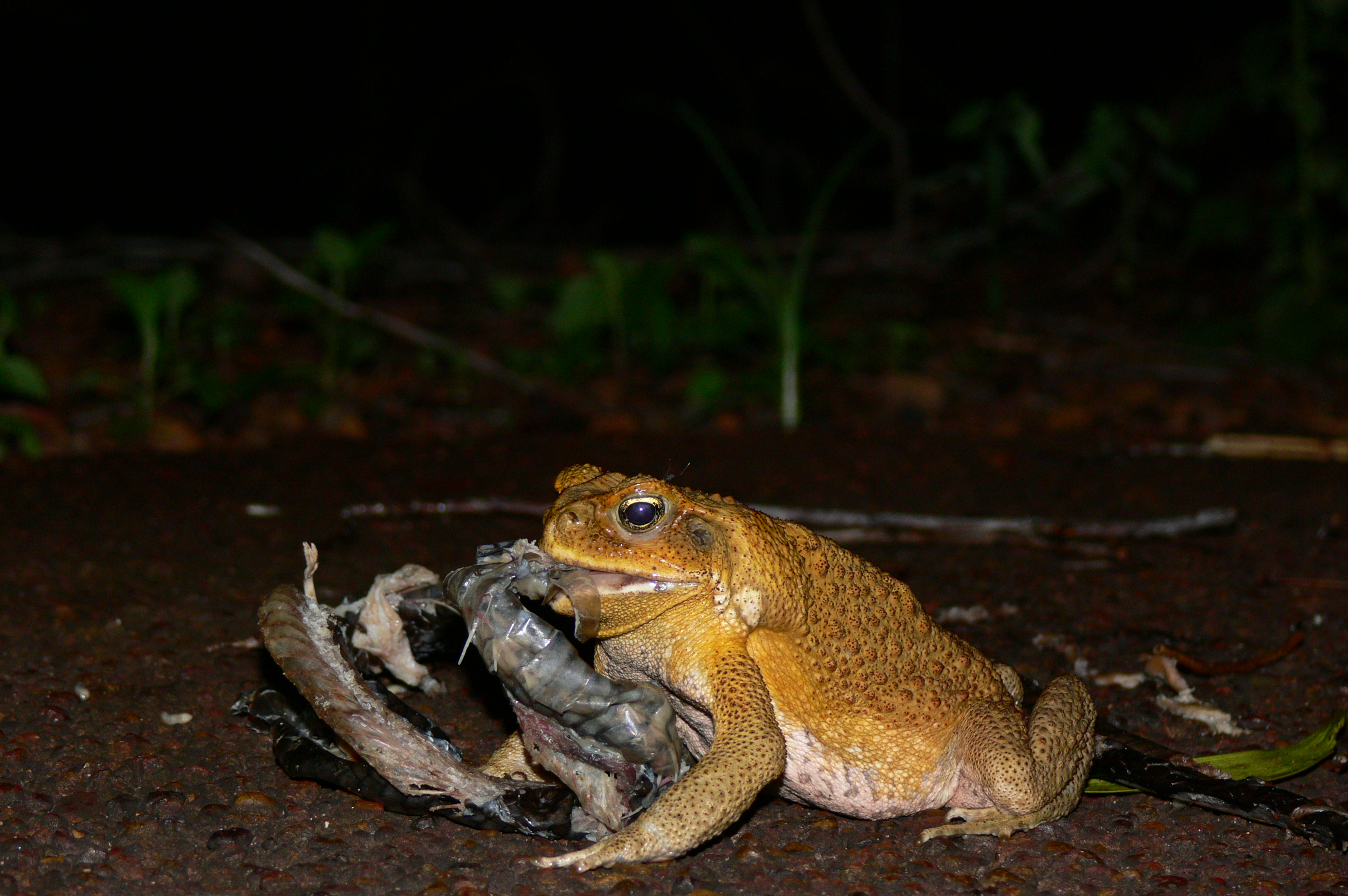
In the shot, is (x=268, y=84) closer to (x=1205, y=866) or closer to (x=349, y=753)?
(x=349, y=753)

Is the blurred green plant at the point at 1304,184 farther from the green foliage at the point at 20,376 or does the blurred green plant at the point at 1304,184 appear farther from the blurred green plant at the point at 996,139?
the green foliage at the point at 20,376

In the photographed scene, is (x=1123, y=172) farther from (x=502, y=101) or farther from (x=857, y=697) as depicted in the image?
(x=502, y=101)

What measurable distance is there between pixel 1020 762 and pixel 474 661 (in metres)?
1.47

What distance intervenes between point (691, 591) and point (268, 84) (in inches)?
516

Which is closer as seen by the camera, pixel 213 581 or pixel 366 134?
pixel 213 581

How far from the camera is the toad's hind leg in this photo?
233 centimetres

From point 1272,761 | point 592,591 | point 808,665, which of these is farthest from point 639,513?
point 1272,761

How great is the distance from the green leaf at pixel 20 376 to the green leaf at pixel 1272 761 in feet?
15.5

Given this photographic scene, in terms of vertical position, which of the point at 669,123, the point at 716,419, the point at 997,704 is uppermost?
the point at 669,123

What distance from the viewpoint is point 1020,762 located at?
2.34 m

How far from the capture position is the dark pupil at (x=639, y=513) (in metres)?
2.37

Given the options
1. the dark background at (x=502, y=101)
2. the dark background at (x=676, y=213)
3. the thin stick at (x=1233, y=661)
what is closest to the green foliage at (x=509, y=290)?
Answer: the dark background at (x=676, y=213)

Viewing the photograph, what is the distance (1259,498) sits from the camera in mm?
4629

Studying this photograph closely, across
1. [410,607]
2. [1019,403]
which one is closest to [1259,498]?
[1019,403]
